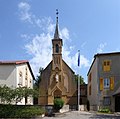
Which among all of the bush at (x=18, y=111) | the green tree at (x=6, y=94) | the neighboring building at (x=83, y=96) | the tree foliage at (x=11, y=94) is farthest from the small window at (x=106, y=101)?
the green tree at (x=6, y=94)

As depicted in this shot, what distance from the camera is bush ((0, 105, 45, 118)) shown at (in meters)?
33.8

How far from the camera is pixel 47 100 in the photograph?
66375 mm

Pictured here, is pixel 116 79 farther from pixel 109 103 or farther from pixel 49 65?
pixel 49 65

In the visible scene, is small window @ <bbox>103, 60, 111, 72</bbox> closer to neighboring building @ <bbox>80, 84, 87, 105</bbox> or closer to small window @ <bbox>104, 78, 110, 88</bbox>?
small window @ <bbox>104, 78, 110, 88</bbox>

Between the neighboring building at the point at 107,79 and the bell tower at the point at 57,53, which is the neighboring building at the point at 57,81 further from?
the neighboring building at the point at 107,79

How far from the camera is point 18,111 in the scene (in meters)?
34.4

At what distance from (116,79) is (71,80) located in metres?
20.8

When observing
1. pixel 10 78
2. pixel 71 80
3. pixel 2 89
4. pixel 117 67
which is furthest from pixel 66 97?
pixel 2 89

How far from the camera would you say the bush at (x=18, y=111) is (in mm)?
33844

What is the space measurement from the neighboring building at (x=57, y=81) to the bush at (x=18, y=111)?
30.7m

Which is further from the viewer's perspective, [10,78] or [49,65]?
[49,65]

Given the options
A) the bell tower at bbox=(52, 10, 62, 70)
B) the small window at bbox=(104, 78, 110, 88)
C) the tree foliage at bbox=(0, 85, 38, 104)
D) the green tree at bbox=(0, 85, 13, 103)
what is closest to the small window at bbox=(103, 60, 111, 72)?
the small window at bbox=(104, 78, 110, 88)

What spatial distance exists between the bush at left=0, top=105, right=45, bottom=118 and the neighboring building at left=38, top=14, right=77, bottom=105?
30736mm

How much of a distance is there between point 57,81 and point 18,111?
32.9 m
